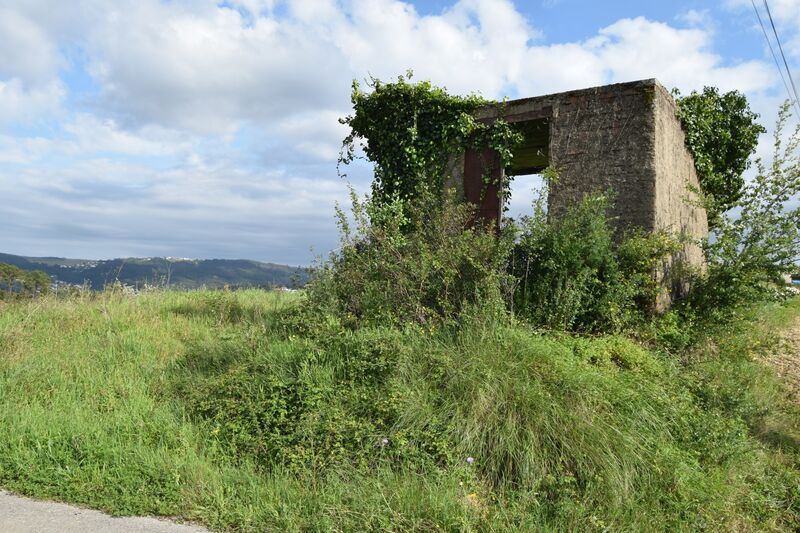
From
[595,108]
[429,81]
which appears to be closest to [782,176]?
[595,108]

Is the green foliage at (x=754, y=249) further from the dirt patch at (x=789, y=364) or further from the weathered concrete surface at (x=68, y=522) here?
the weathered concrete surface at (x=68, y=522)

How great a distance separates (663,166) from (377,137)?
16.7 feet

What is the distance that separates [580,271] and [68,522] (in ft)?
19.2

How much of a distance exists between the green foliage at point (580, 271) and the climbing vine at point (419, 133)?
2508mm

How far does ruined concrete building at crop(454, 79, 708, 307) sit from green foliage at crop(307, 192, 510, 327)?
6.79 ft

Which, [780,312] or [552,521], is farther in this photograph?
[780,312]

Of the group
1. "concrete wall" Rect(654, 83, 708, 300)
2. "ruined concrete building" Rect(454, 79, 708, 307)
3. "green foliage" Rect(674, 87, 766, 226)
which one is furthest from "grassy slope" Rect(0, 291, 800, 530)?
"green foliage" Rect(674, 87, 766, 226)

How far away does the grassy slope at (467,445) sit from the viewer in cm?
377

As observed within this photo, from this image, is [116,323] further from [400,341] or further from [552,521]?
[552,521]

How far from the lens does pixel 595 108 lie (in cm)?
862

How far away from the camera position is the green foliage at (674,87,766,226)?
10148 millimetres

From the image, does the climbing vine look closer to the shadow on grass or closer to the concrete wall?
the concrete wall

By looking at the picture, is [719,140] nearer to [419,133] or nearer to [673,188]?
[673,188]

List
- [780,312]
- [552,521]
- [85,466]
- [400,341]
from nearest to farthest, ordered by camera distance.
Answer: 1. [552,521]
2. [85,466]
3. [400,341]
4. [780,312]
